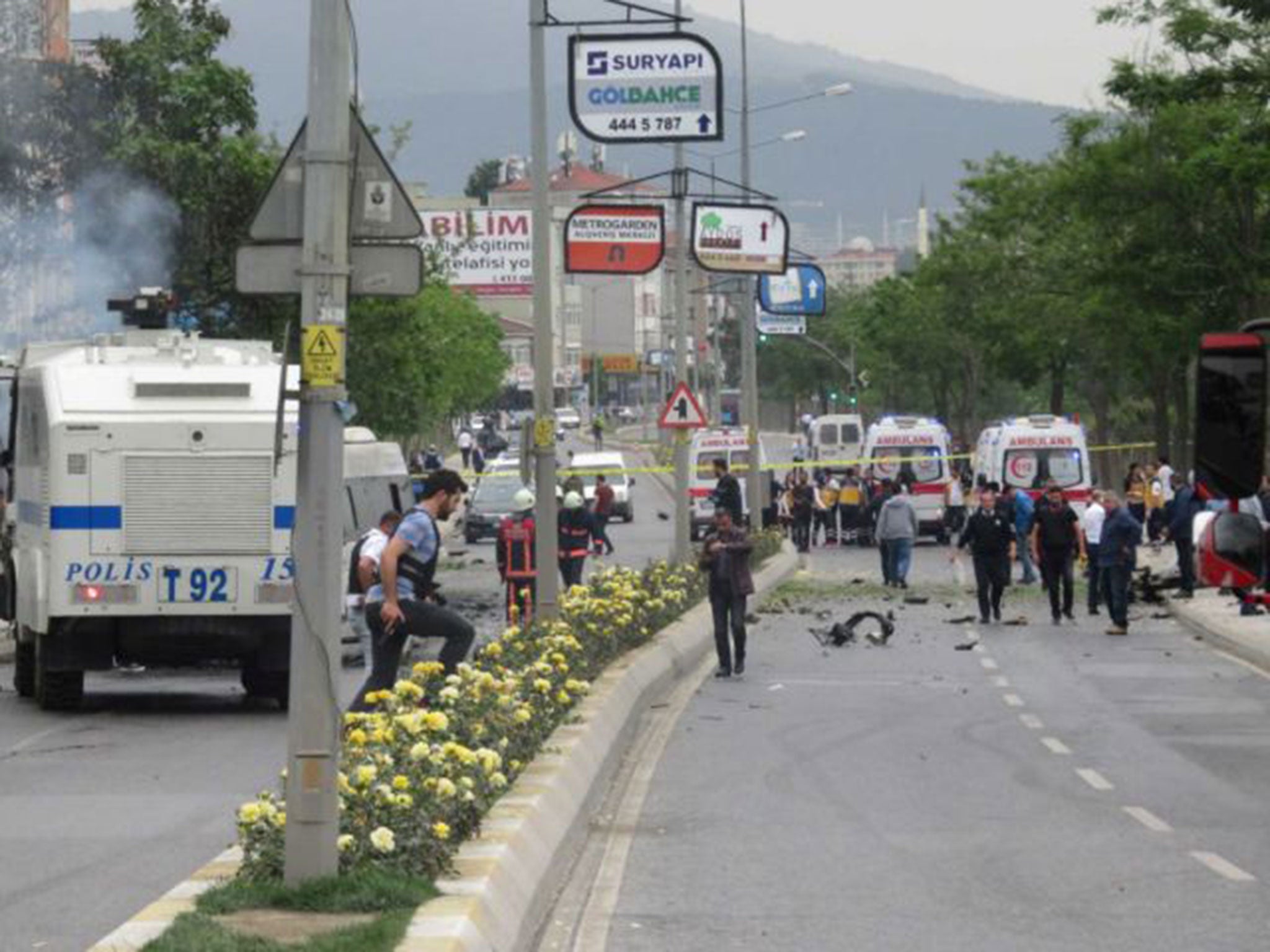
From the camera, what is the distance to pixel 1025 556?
4766 centimetres

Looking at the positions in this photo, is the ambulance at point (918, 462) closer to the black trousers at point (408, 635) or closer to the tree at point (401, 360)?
the tree at point (401, 360)

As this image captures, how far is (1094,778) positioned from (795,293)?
3136cm

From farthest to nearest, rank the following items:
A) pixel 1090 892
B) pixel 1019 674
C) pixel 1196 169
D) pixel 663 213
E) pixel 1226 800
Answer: pixel 1196 169
pixel 663 213
pixel 1019 674
pixel 1226 800
pixel 1090 892

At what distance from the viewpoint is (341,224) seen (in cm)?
1074

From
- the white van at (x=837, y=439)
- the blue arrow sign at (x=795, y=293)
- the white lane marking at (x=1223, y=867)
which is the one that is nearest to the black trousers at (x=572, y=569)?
the blue arrow sign at (x=795, y=293)

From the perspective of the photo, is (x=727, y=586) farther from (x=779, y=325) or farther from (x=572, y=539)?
(x=779, y=325)

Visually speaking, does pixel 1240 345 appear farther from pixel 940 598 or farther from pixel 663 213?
pixel 940 598

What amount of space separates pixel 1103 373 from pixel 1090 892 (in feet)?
217

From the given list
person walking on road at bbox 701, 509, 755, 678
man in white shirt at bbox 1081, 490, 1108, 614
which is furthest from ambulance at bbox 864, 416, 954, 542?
person walking on road at bbox 701, 509, 755, 678

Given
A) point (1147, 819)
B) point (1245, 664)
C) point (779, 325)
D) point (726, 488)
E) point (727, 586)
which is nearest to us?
point (1147, 819)

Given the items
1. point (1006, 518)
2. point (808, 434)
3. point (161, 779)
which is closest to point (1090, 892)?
point (161, 779)

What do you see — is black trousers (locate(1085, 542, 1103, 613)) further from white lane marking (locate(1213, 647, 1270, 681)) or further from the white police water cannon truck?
the white police water cannon truck

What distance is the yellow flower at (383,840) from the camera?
1072 centimetres

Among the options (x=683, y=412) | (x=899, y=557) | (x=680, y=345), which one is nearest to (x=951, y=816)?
(x=683, y=412)
